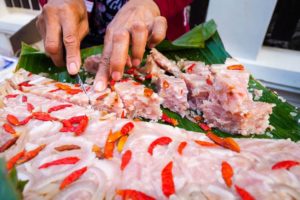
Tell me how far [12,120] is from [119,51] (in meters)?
1.22

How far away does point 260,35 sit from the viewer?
16.4 feet

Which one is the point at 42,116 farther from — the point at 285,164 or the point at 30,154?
the point at 285,164

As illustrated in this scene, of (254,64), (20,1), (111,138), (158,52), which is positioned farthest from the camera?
(20,1)

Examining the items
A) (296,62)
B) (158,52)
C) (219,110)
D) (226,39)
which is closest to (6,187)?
(219,110)

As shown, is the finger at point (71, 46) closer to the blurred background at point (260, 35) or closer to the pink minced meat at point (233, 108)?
the pink minced meat at point (233, 108)

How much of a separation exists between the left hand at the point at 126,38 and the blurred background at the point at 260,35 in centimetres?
251

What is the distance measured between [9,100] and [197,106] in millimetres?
2035

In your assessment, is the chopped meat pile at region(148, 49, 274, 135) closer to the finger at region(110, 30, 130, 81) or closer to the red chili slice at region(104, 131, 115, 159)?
the finger at region(110, 30, 130, 81)

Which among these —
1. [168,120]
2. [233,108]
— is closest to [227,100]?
[233,108]

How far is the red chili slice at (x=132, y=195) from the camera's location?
1.55m

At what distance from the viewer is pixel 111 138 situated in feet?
6.35

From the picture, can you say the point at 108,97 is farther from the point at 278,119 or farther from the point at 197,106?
the point at 278,119

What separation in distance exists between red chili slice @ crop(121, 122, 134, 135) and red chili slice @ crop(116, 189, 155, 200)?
1.67 ft

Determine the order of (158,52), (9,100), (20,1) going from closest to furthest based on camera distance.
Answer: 1. (9,100)
2. (158,52)
3. (20,1)
